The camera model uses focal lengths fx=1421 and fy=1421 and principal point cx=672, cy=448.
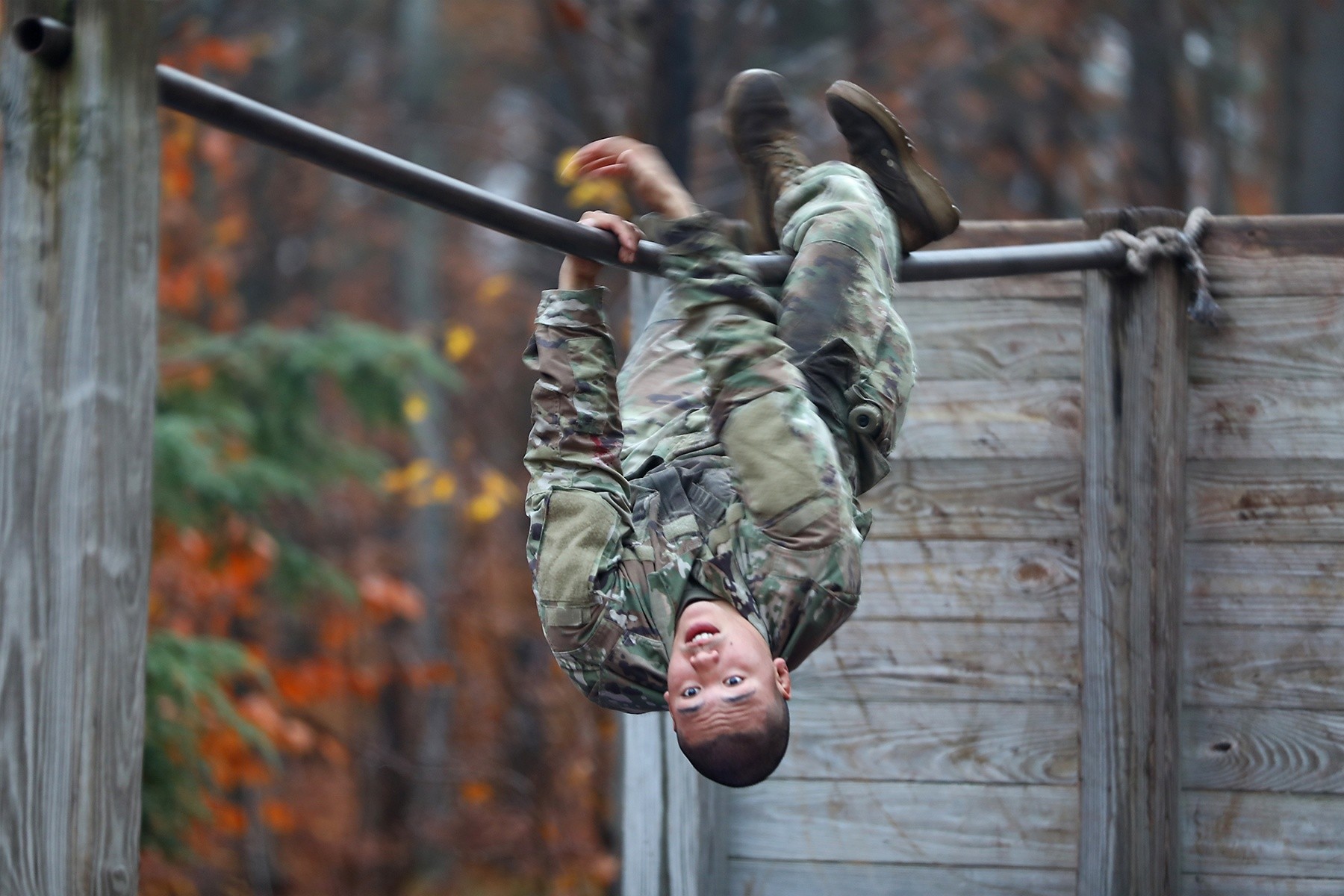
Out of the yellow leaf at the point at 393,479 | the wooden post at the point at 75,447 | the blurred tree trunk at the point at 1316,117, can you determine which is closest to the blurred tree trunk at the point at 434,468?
the yellow leaf at the point at 393,479

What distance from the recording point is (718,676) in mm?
2533

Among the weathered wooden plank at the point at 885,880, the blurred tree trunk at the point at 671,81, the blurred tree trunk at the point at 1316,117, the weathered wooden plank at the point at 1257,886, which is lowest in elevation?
the weathered wooden plank at the point at 885,880

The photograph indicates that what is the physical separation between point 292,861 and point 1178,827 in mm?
9329

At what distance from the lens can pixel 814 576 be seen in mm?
2475

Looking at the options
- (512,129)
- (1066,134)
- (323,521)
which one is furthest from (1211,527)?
(512,129)

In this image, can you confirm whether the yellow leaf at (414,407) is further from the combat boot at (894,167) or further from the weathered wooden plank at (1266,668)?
the weathered wooden plank at (1266,668)

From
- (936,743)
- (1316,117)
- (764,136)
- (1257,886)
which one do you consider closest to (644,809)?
(936,743)

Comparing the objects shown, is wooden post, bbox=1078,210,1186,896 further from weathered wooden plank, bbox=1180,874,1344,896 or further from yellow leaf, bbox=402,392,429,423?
yellow leaf, bbox=402,392,429,423

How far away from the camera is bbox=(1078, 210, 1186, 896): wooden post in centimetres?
305

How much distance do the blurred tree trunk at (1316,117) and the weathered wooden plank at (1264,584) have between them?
4970 millimetres

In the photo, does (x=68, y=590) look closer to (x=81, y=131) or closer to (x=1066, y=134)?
(x=81, y=131)

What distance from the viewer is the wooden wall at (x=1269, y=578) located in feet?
10.1

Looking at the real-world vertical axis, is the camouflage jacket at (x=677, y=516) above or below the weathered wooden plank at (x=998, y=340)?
below

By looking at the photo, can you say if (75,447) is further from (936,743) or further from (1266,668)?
(1266,668)
